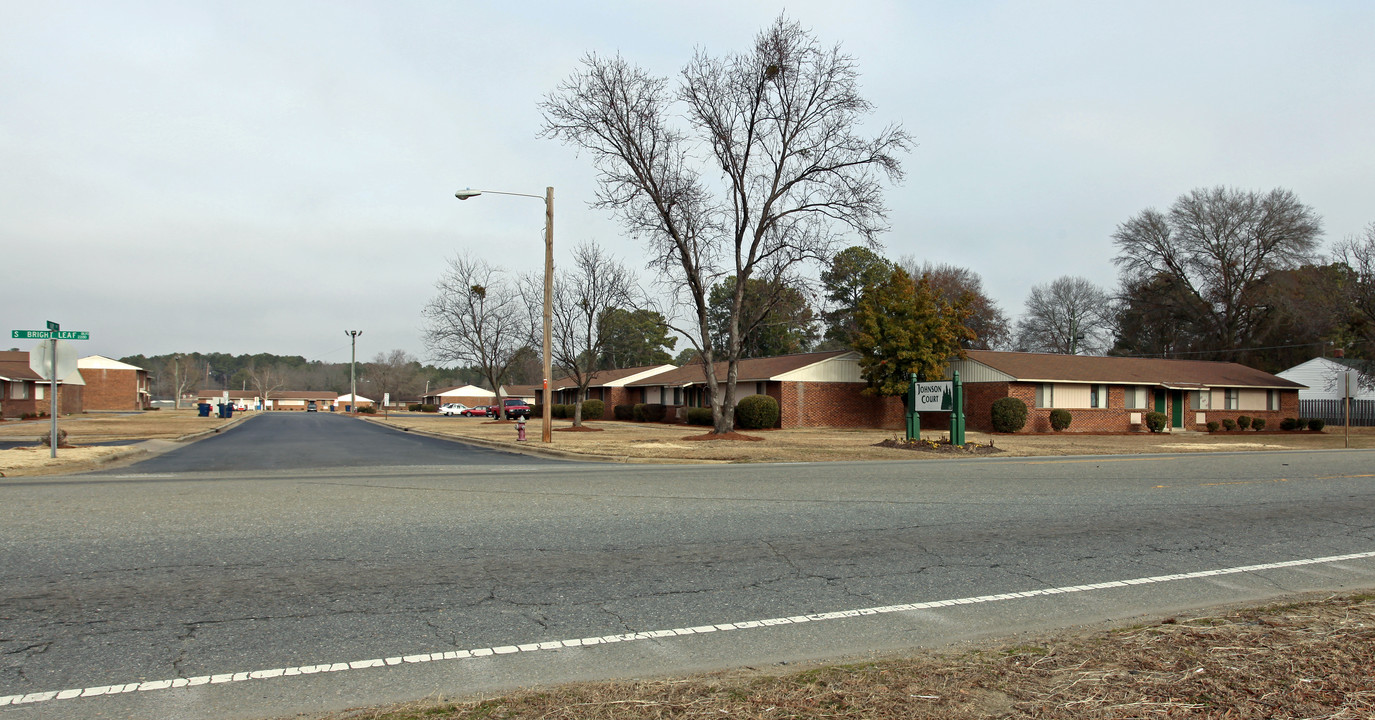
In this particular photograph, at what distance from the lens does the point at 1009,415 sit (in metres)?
35.8

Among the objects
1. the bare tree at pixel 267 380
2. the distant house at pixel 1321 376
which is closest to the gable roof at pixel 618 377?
the distant house at pixel 1321 376

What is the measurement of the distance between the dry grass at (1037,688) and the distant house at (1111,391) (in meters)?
34.2

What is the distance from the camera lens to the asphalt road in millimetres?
4414

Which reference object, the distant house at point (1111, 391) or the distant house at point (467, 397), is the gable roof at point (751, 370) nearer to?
the distant house at point (1111, 391)

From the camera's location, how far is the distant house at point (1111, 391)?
38.0 metres

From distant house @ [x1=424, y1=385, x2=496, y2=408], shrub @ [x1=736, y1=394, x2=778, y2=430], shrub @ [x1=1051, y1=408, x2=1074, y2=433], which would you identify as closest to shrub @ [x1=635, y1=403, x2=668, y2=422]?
shrub @ [x1=736, y1=394, x2=778, y2=430]

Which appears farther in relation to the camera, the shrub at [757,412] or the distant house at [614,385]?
the distant house at [614,385]

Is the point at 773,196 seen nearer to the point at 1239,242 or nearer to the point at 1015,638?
the point at 1015,638

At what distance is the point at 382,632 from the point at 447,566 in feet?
5.55

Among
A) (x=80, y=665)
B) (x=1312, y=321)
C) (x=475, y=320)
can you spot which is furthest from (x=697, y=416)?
(x=80, y=665)

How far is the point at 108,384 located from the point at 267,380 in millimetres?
76309

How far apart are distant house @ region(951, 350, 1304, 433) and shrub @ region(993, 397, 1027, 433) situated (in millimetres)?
784

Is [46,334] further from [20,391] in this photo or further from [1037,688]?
[20,391]

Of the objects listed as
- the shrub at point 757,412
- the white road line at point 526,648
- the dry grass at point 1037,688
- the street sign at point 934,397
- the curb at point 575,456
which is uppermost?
the street sign at point 934,397
